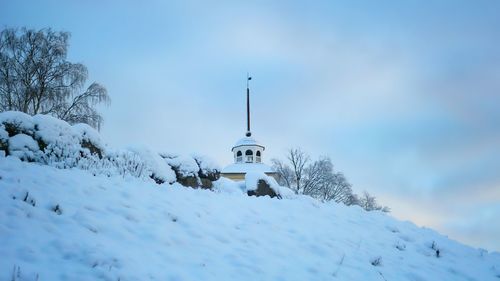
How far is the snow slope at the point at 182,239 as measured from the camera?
387 cm

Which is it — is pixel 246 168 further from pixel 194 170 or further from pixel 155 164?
pixel 155 164

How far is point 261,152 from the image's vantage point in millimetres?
44094

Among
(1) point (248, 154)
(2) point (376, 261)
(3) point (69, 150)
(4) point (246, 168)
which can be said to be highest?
(1) point (248, 154)

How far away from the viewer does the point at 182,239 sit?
505 centimetres

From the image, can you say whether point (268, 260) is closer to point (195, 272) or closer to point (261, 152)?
point (195, 272)

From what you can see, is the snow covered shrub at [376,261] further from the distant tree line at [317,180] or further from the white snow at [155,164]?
the distant tree line at [317,180]

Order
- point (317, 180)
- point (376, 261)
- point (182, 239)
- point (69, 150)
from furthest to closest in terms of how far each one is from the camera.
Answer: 1. point (317, 180)
2. point (69, 150)
3. point (376, 261)
4. point (182, 239)

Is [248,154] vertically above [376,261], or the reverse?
[248,154]

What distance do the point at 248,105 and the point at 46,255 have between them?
153 feet

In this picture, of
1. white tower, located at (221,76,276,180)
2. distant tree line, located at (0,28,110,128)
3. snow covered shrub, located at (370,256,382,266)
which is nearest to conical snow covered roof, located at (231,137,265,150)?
white tower, located at (221,76,276,180)

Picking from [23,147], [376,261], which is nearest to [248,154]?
[23,147]

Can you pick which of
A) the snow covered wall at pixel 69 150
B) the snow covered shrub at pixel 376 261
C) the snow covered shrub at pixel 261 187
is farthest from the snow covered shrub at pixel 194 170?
the snow covered shrub at pixel 376 261

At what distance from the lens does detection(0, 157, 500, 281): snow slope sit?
12.7ft

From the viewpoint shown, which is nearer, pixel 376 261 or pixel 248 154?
pixel 376 261
